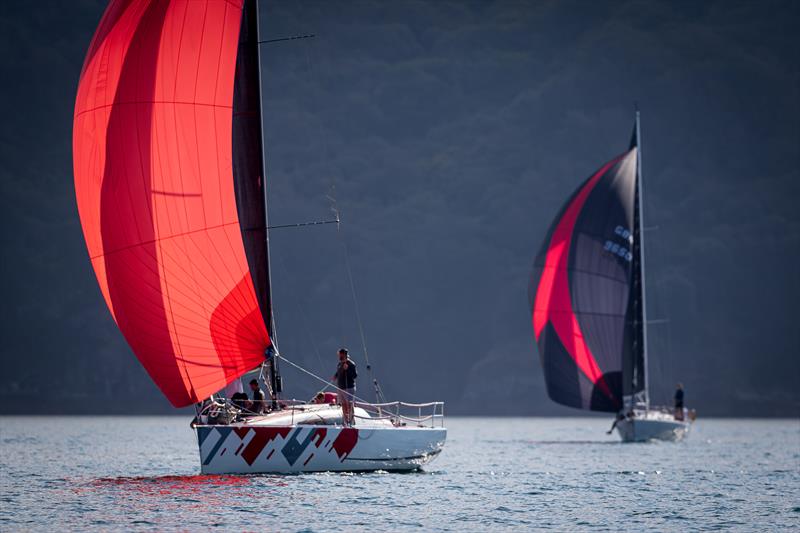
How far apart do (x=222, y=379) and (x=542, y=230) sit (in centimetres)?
10915

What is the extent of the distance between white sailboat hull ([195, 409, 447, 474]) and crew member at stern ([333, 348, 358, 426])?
9.1 inches

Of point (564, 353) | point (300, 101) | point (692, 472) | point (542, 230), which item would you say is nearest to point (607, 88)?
point (300, 101)

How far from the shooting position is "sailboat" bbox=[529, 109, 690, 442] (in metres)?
43.7

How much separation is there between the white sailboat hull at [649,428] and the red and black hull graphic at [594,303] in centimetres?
75

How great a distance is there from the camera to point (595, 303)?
4366cm

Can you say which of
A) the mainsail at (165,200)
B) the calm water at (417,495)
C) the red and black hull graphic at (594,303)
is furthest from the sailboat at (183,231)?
the red and black hull graphic at (594,303)

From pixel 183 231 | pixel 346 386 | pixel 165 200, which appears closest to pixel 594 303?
pixel 346 386

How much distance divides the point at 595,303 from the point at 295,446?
21.9m

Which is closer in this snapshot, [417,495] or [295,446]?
[417,495]

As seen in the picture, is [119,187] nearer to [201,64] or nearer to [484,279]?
[201,64]

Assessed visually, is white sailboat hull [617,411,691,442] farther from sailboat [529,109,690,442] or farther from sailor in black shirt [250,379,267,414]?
sailor in black shirt [250,379,267,414]

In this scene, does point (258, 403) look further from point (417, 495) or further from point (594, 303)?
point (594, 303)

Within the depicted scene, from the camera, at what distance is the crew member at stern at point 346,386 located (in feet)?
79.3

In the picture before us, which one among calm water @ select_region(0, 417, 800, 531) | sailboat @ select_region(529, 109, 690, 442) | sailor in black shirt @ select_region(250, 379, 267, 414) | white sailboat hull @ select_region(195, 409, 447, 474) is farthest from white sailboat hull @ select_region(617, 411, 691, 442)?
sailor in black shirt @ select_region(250, 379, 267, 414)
